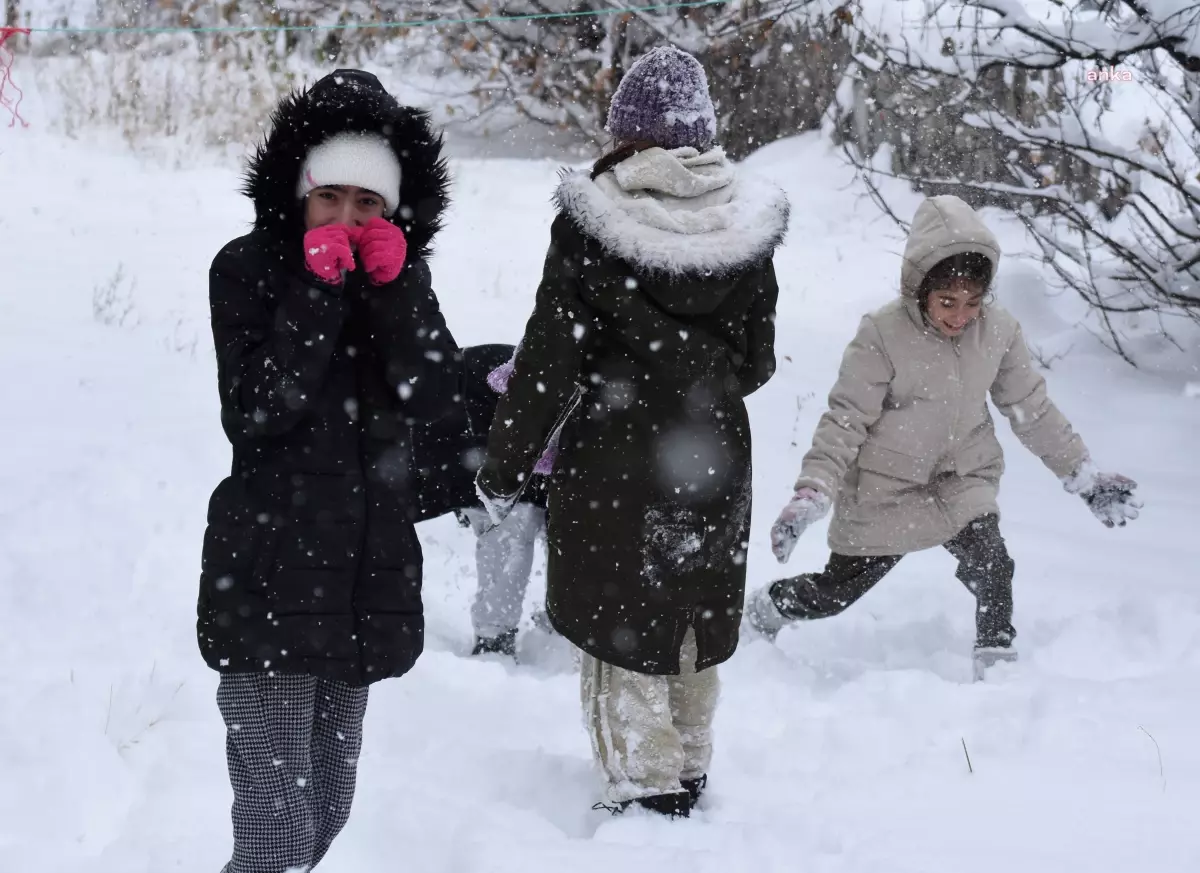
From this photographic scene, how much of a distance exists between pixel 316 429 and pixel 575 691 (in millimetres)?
1937

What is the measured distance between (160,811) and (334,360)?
4.38 ft

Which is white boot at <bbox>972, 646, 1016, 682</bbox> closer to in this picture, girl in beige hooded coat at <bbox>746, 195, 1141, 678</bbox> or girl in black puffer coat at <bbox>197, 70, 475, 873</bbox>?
girl in beige hooded coat at <bbox>746, 195, 1141, 678</bbox>

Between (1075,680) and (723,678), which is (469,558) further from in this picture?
(1075,680)

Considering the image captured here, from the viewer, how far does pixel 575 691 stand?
4082 millimetres

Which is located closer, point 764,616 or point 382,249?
point 382,249

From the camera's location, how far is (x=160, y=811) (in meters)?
3.01

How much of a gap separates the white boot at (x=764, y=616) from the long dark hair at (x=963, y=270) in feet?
4.37

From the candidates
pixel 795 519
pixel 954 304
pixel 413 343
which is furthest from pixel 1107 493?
pixel 413 343

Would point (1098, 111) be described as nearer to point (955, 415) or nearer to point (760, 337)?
point (955, 415)

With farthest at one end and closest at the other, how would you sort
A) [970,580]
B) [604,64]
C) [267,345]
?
[604,64], [970,580], [267,345]

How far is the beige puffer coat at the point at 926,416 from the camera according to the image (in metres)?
3.90

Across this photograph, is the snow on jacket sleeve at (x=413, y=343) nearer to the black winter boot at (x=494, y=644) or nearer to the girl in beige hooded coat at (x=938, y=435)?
the girl in beige hooded coat at (x=938, y=435)

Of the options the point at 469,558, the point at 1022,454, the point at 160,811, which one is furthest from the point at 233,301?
the point at 1022,454

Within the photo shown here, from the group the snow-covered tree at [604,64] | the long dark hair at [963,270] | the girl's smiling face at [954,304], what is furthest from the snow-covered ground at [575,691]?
the snow-covered tree at [604,64]
